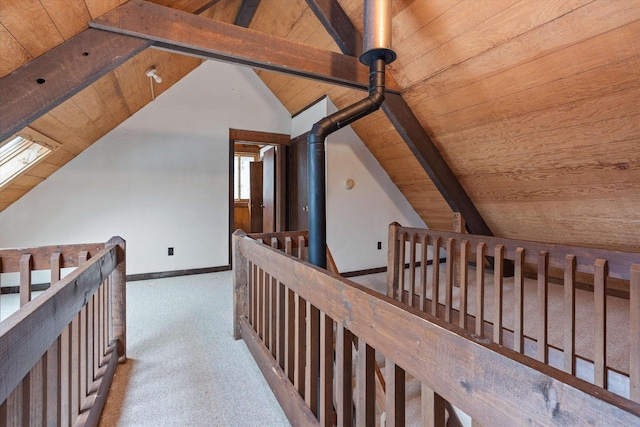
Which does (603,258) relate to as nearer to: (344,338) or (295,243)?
(344,338)

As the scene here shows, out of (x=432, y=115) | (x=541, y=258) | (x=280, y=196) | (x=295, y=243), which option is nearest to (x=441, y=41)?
(x=432, y=115)

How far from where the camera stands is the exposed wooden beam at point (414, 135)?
2.38 m

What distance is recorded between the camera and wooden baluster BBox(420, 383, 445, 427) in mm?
659

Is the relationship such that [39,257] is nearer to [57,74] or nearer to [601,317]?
[57,74]

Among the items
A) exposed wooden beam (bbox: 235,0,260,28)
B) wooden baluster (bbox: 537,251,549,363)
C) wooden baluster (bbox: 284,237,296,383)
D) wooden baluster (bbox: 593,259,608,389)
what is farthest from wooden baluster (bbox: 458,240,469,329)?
exposed wooden beam (bbox: 235,0,260,28)

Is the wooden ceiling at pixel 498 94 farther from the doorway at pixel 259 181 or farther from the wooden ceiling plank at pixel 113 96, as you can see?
the doorway at pixel 259 181

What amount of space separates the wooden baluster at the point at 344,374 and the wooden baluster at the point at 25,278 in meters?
1.41

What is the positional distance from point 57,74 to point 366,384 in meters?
1.99

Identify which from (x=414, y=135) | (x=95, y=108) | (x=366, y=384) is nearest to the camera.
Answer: (x=366, y=384)

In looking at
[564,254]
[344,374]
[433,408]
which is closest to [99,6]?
[344,374]

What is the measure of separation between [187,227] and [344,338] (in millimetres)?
3365

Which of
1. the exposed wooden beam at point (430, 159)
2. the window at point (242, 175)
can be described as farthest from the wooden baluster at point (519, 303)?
the window at point (242, 175)

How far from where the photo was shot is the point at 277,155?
4473 millimetres

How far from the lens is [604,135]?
1892 mm
